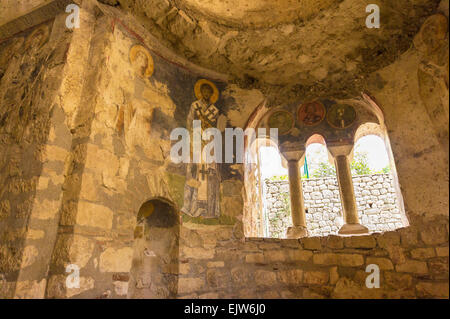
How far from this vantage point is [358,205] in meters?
8.34

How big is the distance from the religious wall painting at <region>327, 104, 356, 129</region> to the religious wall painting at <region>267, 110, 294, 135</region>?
1.76ft

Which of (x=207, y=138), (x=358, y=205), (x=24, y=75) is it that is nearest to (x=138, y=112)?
(x=207, y=138)

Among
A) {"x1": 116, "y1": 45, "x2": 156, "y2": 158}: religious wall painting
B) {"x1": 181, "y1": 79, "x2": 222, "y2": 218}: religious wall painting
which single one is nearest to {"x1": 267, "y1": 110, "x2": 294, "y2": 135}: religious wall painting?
{"x1": 181, "y1": 79, "x2": 222, "y2": 218}: religious wall painting

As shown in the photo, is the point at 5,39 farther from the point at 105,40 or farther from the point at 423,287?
the point at 423,287

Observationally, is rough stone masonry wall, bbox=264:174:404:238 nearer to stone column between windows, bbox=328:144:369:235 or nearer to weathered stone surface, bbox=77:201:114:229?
stone column between windows, bbox=328:144:369:235

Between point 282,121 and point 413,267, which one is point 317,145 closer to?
point 282,121

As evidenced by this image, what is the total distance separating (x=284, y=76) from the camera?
4.22m

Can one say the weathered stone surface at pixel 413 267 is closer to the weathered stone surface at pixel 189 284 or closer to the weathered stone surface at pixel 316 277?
the weathered stone surface at pixel 316 277

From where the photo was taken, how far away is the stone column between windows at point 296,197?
380 centimetres

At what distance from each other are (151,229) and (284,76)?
108 inches

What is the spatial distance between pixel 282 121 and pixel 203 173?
4.82 ft

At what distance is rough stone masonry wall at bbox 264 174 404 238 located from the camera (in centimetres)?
804

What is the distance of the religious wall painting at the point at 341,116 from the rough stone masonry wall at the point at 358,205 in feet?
13.7

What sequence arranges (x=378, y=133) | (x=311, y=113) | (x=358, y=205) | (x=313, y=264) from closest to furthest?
(x=313, y=264) < (x=378, y=133) < (x=311, y=113) < (x=358, y=205)
